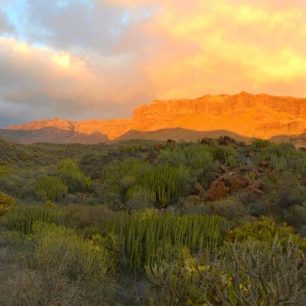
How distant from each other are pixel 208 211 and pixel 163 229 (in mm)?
2730

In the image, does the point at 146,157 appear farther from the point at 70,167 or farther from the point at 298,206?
the point at 298,206

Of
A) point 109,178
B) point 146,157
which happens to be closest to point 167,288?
point 109,178

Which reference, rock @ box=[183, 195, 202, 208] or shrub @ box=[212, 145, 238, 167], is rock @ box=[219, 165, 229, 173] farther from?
rock @ box=[183, 195, 202, 208]

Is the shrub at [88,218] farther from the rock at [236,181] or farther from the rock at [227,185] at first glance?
the rock at [236,181]

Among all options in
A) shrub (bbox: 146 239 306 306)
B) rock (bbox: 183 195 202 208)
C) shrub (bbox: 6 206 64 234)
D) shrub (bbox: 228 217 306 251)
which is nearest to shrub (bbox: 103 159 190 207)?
rock (bbox: 183 195 202 208)

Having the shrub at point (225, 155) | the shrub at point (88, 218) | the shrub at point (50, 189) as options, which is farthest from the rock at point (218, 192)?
the shrub at point (50, 189)

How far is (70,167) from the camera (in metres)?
20.0

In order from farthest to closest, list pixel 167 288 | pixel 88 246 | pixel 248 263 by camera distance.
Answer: pixel 88 246, pixel 167 288, pixel 248 263

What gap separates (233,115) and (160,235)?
146651mm

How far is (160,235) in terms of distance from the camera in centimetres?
834

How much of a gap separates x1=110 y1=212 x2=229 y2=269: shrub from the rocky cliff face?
11442 centimetres

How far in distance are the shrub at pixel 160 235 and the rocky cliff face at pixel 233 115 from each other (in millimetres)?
114417

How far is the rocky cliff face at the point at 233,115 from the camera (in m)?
133

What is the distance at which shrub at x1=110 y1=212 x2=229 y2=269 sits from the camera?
25.3 feet
